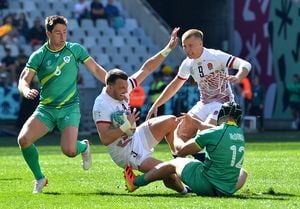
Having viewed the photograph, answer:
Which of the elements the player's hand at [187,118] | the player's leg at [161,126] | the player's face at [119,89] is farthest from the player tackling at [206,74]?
the player's hand at [187,118]

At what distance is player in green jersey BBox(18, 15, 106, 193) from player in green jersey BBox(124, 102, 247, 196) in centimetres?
185

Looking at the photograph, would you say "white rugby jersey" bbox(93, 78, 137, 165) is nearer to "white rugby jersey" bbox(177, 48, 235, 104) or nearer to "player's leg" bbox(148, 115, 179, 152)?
"player's leg" bbox(148, 115, 179, 152)

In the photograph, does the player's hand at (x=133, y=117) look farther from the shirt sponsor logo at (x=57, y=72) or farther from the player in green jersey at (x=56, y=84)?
the shirt sponsor logo at (x=57, y=72)

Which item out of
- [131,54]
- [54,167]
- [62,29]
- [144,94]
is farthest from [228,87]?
[131,54]

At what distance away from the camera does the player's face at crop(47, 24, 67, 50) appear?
1372 centimetres

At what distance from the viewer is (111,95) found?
525 inches

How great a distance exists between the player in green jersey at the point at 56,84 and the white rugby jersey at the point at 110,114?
599 mm

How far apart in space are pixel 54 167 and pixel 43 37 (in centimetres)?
1516

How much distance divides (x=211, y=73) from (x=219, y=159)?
Answer: 8.87 ft

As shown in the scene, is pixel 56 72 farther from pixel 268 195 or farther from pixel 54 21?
pixel 268 195

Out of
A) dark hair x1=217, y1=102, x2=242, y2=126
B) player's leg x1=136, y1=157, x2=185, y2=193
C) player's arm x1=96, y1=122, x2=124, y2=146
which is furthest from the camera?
player's arm x1=96, y1=122, x2=124, y2=146

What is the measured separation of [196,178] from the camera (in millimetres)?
12484

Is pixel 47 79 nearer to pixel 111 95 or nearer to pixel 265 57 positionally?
pixel 111 95

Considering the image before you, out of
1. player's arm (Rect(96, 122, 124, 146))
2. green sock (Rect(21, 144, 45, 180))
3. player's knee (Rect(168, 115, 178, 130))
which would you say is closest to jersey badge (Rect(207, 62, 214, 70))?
player's knee (Rect(168, 115, 178, 130))
